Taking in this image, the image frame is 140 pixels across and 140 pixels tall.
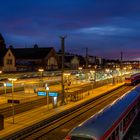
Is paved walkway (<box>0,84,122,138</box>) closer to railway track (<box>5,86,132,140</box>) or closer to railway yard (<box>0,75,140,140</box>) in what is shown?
railway yard (<box>0,75,140,140</box>)

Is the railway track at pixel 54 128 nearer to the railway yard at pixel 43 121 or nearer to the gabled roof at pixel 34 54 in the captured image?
the railway yard at pixel 43 121

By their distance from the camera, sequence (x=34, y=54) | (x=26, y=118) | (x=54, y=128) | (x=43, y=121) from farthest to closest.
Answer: (x=34, y=54) → (x=26, y=118) → (x=43, y=121) → (x=54, y=128)

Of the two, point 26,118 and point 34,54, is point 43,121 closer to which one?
point 26,118

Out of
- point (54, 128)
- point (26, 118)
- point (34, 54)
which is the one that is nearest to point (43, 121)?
point (54, 128)

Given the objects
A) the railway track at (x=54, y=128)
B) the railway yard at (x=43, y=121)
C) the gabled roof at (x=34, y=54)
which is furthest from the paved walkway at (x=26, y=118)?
the gabled roof at (x=34, y=54)

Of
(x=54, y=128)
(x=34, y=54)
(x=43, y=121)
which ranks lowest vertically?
(x=54, y=128)

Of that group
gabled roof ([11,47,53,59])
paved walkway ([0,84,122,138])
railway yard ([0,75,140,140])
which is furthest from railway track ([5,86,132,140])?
gabled roof ([11,47,53,59])

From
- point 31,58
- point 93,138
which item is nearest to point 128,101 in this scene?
point 93,138

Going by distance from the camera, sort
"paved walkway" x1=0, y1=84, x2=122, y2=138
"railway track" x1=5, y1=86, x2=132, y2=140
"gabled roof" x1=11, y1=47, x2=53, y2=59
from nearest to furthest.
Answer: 1. "railway track" x1=5, y1=86, x2=132, y2=140
2. "paved walkway" x1=0, y1=84, x2=122, y2=138
3. "gabled roof" x1=11, y1=47, x2=53, y2=59

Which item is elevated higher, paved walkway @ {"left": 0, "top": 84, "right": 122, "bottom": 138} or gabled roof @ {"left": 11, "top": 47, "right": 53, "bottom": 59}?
gabled roof @ {"left": 11, "top": 47, "right": 53, "bottom": 59}

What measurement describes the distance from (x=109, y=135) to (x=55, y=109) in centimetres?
2393

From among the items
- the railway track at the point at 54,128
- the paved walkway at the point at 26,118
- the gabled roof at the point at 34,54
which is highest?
the gabled roof at the point at 34,54

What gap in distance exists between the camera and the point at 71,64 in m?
145

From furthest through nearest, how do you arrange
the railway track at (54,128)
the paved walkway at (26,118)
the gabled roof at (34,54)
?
1. the gabled roof at (34,54)
2. the paved walkway at (26,118)
3. the railway track at (54,128)
